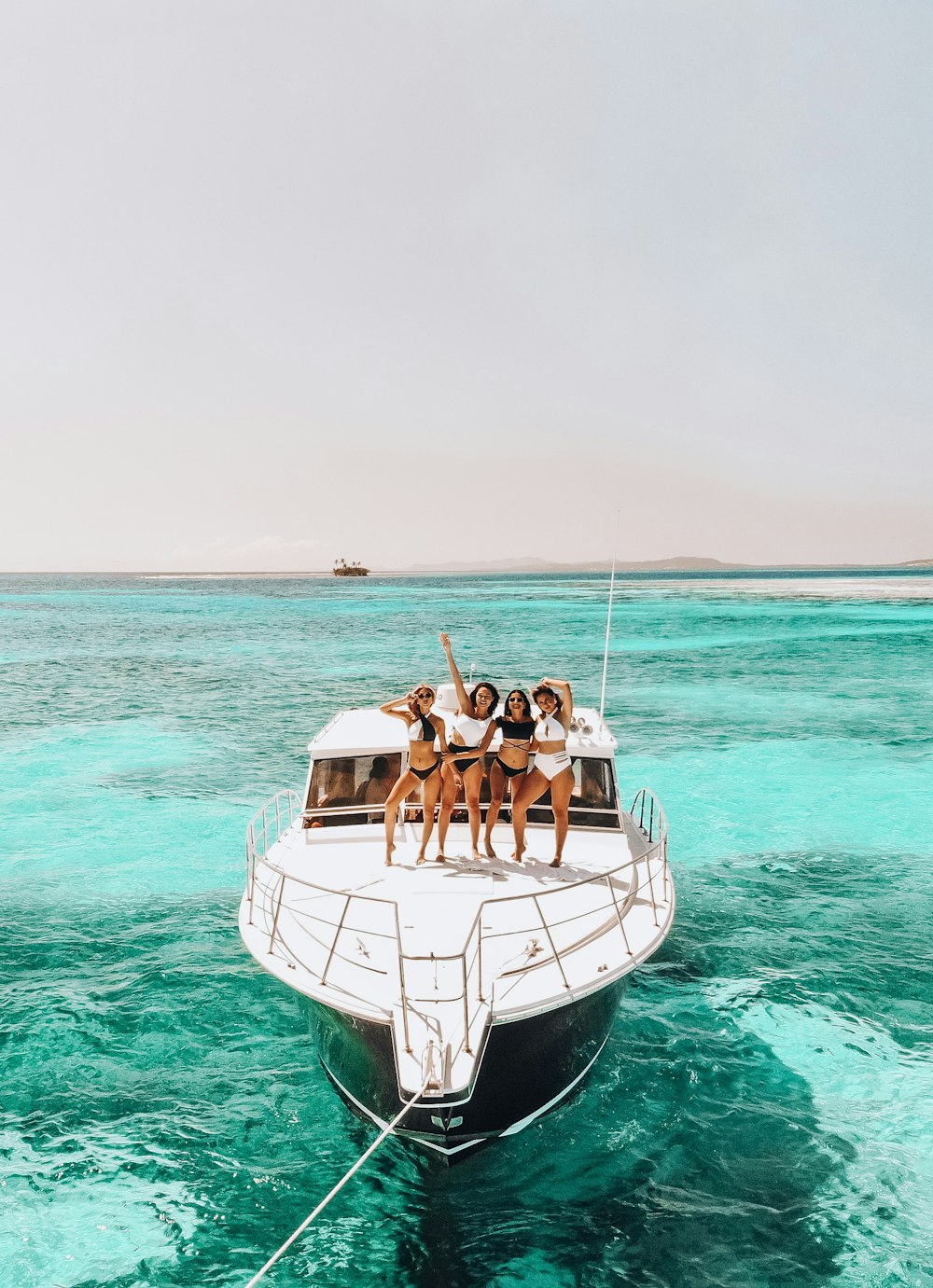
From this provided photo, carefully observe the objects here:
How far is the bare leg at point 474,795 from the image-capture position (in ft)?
27.0

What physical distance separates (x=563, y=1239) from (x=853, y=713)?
24.8 metres

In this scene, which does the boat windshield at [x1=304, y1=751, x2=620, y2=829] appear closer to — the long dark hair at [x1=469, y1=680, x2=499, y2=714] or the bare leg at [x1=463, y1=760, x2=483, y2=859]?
the bare leg at [x1=463, y1=760, x2=483, y2=859]

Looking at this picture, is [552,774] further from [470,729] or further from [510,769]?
[470,729]

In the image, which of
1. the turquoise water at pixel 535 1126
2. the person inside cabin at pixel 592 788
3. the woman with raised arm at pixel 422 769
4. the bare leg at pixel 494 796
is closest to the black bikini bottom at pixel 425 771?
the woman with raised arm at pixel 422 769

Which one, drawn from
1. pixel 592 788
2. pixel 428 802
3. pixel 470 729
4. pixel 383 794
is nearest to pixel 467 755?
pixel 470 729

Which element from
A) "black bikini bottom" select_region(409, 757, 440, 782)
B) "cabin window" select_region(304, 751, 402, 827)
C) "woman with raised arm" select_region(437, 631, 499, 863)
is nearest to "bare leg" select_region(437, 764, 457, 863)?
"woman with raised arm" select_region(437, 631, 499, 863)

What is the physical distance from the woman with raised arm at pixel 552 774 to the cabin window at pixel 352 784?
174cm

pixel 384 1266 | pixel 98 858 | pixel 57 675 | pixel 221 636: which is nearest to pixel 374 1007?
pixel 384 1266

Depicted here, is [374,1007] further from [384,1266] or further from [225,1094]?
[225,1094]

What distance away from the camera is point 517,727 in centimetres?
798

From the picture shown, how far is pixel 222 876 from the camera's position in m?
13.0

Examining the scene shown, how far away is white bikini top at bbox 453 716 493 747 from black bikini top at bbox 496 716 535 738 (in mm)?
267

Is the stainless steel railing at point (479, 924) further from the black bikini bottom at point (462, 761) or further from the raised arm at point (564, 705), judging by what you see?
the raised arm at point (564, 705)

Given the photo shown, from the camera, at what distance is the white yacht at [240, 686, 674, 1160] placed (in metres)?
5.74
